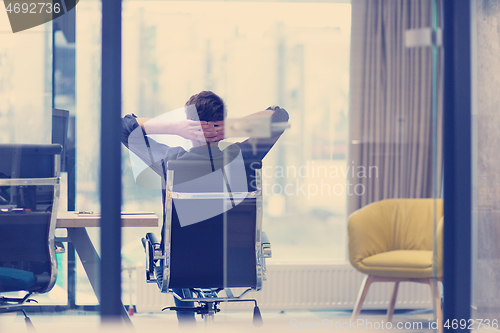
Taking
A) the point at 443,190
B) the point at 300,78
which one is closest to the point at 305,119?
the point at 300,78

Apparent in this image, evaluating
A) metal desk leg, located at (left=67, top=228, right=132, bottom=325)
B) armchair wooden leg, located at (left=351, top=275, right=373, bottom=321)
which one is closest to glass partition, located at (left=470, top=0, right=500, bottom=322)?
armchair wooden leg, located at (left=351, top=275, right=373, bottom=321)

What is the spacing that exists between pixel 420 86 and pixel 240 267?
4.84 feet

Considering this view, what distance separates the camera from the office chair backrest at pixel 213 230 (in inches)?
78.9

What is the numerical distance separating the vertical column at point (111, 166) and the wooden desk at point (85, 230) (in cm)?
9

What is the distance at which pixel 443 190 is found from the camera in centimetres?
226

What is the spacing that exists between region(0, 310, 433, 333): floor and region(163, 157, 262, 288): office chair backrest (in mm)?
364

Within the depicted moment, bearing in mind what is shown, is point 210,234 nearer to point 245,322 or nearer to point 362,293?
point 245,322

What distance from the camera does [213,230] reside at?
2.07 meters

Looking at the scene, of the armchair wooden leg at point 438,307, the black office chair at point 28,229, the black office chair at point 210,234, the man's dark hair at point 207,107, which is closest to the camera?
the black office chair at point 210,234

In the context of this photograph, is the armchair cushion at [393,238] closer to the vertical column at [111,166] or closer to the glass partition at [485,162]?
the glass partition at [485,162]

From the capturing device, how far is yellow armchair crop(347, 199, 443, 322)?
8.14 ft

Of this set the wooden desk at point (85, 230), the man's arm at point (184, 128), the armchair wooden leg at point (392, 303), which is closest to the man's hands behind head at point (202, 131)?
the man's arm at point (184, 128)

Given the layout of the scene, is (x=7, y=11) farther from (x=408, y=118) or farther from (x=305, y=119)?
(x=408, y=118)

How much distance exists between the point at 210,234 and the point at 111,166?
0.60 meters
